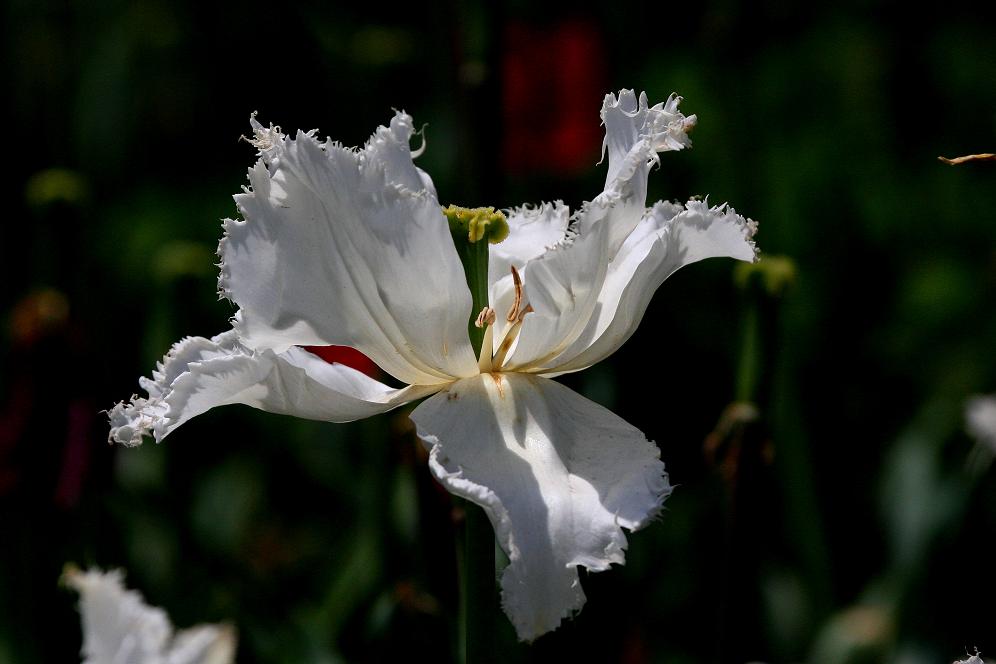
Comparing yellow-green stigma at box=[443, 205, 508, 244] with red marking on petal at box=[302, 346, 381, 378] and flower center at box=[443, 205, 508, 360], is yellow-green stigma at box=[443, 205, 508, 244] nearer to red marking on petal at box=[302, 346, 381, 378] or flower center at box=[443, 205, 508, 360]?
flower center at box=[443, 205, 508, 360]

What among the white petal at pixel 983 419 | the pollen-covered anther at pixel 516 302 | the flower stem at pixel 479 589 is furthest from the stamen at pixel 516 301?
the white petal at pixel 983 419

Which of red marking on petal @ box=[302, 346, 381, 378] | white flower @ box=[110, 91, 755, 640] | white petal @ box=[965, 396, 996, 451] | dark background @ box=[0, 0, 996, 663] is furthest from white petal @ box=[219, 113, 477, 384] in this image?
white petal @ box=[965, 396, 996, 451]

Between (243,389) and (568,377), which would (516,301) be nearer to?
(243,389)

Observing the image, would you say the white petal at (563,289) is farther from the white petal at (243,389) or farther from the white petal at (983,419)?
the white petal at (983,419)

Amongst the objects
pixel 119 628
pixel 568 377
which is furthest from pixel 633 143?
pixel 568 377

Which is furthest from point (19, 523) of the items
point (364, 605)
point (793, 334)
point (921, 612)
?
point (793, 334)
